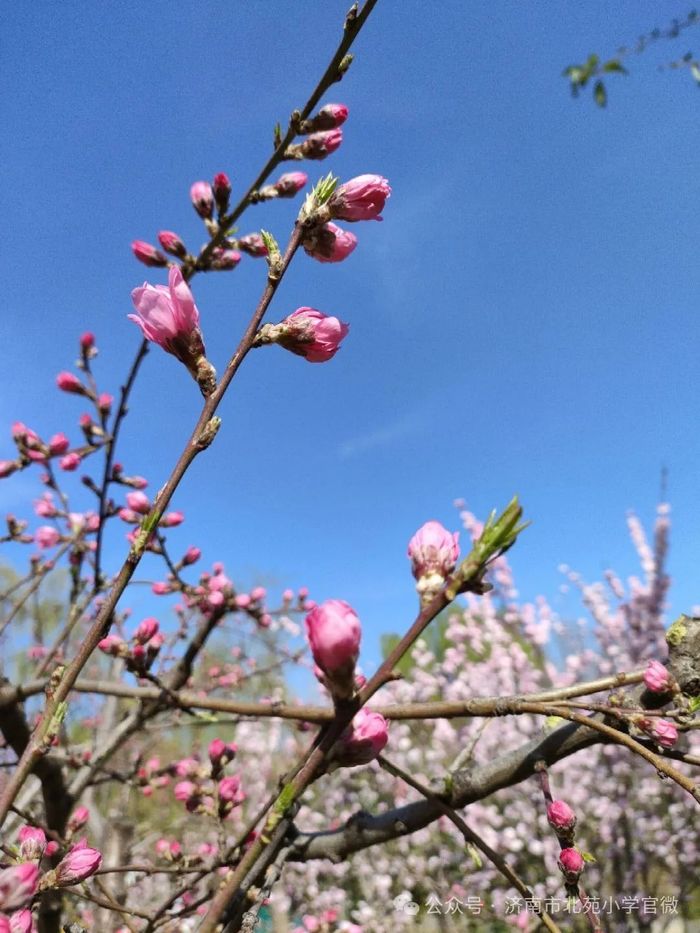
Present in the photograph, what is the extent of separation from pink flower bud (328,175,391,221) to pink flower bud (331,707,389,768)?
0.93 metres

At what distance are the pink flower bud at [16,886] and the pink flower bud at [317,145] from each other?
1516mm

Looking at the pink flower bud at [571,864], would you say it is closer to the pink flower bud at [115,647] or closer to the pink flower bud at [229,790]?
the pink flower bud at [229,790]

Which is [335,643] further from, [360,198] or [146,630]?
[146,630]

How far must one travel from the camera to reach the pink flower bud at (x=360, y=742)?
802 mm

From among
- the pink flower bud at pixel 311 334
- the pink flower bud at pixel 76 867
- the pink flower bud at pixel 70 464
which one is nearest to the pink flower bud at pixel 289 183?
the pink flower bud at pixel 311 334

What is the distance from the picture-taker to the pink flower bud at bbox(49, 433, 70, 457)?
2682 mm

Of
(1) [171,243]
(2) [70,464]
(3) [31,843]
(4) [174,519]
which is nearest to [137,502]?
(4) [174,519]

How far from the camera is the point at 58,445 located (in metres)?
2.71

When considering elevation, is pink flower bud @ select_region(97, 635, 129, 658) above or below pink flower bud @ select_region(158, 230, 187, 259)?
below

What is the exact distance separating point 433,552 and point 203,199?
1449mm

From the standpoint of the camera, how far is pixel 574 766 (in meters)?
6.86

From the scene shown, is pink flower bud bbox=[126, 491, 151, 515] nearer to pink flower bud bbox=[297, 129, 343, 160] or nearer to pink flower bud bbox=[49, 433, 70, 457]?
pink flower bud bbox=[49, 433, 70, 457]

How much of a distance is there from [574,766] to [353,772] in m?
3.00

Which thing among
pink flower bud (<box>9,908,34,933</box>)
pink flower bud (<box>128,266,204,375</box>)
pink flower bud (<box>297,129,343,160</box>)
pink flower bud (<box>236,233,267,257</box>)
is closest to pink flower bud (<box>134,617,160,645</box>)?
pink flower bud (<box>9,908,34,933</box>)
